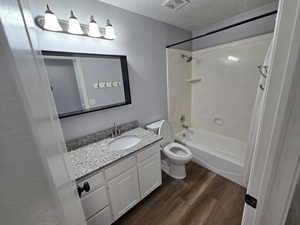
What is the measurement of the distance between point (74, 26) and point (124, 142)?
4.61ft

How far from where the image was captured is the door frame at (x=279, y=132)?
1.21ft

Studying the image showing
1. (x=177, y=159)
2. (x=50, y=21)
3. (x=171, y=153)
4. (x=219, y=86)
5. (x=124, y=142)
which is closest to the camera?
(x=50, y=21)

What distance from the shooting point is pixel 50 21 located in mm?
1133

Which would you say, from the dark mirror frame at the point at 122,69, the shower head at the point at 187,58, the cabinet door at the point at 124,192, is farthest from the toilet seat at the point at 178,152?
the shower head at the point at 187,58

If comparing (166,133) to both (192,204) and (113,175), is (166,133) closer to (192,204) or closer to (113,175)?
(192,204)

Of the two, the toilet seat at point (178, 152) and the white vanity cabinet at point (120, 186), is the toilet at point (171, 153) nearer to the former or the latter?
the toilet seat at point (178, 152)

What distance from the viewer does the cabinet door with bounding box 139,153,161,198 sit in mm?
1524

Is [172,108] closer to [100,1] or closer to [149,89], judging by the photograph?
[149,89]

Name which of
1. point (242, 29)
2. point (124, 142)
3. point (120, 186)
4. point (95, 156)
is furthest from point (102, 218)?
point (242, 29)

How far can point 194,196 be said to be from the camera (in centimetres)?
169

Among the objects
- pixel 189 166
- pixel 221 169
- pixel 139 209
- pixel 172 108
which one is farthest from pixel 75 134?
pixel 221 169

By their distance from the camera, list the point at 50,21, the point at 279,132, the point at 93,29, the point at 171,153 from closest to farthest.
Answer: the point at 279,132 < the point at 50,21 < the point at 93,29 < the point at 171,153

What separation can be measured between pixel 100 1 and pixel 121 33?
0.37 metres

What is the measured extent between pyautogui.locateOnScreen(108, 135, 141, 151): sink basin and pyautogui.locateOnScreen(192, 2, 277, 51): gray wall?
2.28m
